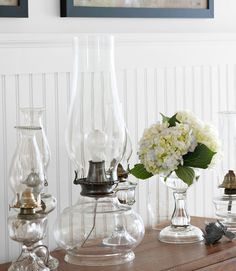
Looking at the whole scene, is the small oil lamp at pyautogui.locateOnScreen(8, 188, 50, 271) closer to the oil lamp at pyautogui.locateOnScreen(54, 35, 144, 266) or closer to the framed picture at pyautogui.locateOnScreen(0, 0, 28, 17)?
the oil lamp at pyautogui.locateOnScreen(54, 35, 144, 266)

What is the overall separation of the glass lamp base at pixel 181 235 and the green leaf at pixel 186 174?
0.59 feet

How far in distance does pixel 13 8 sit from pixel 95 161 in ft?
1.88

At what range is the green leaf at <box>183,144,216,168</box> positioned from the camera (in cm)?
278

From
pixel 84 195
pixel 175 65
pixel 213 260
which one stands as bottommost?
pixel 213 260

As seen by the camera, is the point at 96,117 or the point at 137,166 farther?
the point at 137,166

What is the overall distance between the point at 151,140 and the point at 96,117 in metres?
0.27

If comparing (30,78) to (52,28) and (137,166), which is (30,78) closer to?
(52,28)

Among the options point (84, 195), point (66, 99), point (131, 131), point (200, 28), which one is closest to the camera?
point (84, 195)

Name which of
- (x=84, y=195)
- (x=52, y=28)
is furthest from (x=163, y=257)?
(x=52, y=28)

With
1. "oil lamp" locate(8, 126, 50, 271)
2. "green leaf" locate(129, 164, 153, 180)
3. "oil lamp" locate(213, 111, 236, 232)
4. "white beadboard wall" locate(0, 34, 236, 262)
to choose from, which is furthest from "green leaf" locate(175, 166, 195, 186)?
"oil lamp" locate(8, 126, 50, 271)

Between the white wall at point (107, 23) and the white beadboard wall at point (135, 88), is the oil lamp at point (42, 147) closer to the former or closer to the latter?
the white beadboard wall at point (135, 88)

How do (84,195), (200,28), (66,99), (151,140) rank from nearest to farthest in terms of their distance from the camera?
(84,195)
(151,140)
(66,99)
(200,28)

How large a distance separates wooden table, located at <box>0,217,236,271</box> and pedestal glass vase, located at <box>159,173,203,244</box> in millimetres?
30

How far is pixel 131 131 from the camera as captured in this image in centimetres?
319
